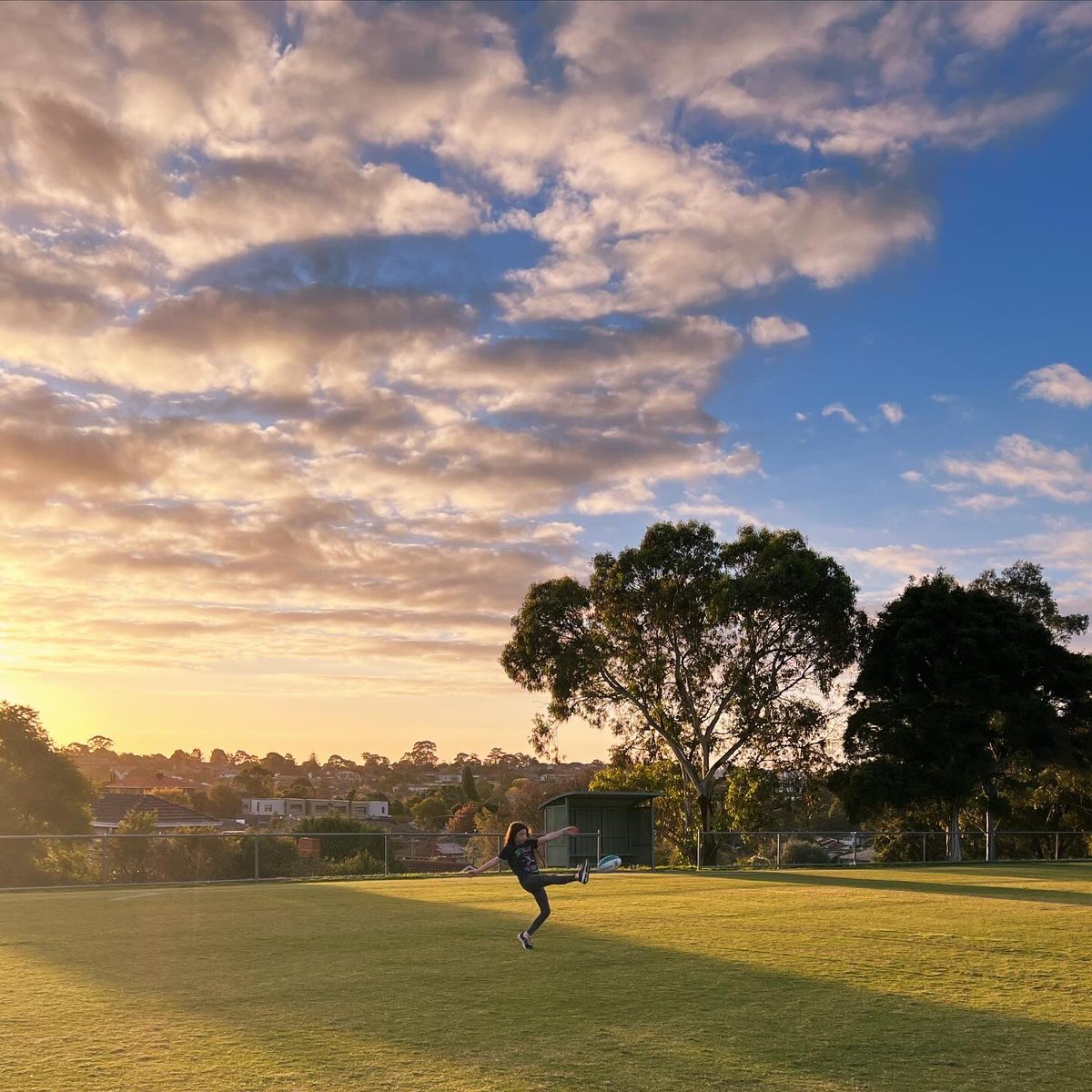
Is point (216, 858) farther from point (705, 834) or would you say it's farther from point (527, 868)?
point (527, 868)

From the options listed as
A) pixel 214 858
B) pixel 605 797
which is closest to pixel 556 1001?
pixel 214 858

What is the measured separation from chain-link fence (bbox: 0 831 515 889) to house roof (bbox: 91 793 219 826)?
33601 millimetres

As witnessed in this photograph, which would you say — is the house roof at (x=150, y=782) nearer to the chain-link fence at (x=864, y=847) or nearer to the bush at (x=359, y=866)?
the bush at (x=359, y=866)

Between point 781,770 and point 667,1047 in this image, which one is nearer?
point 667,1047

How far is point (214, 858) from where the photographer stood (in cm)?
3869

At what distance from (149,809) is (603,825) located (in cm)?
4537

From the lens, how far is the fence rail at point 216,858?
36.8m

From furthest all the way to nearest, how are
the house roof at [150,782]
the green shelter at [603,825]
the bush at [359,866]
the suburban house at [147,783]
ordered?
the house roof at [150,782], the suburban house at [147,783], the green shelter at [603,825], the bush at [359,866]

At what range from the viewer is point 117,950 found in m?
15.9

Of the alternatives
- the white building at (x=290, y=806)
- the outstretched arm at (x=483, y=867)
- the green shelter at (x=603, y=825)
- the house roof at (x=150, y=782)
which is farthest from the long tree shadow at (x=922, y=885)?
the house roof at (x=150, y=782)

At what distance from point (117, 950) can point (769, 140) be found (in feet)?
68.3

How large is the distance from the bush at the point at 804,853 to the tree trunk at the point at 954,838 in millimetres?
6463

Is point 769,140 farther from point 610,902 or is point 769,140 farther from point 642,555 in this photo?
point 642,555

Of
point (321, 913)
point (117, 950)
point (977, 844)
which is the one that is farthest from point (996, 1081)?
point (977, 844)
